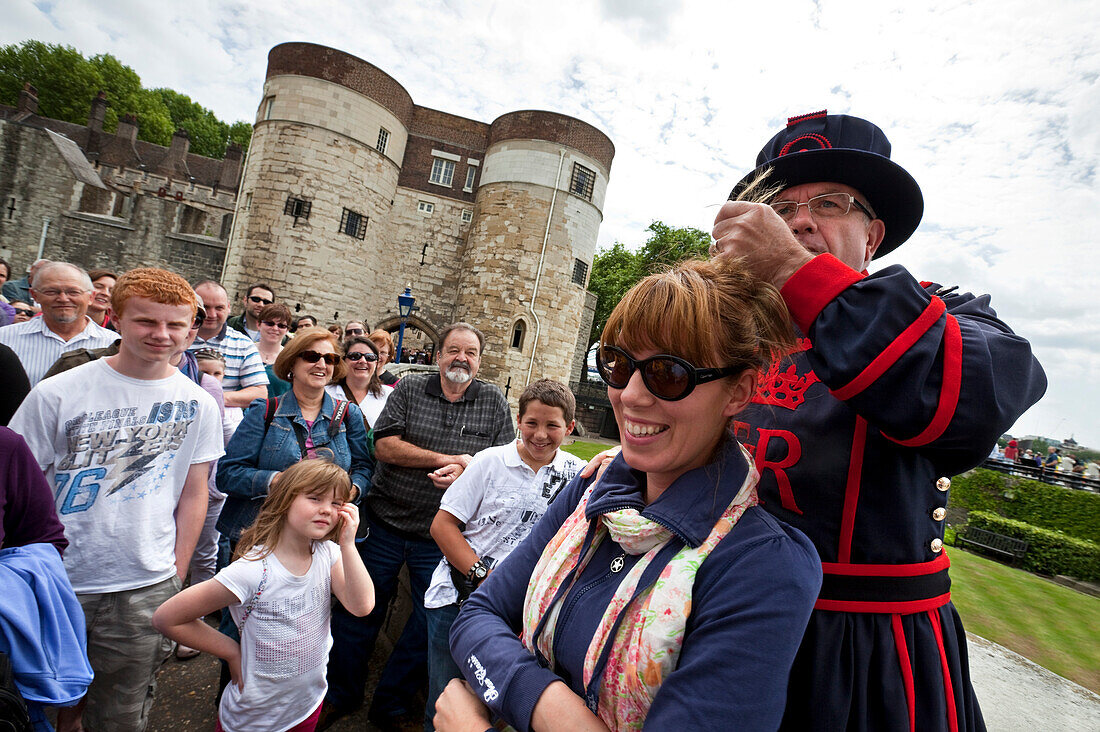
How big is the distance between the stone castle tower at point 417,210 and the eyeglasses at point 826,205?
19824mm

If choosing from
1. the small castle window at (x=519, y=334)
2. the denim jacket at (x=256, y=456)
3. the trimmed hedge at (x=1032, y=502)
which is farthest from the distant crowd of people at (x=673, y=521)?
the small castle window at (x=519, y=334)

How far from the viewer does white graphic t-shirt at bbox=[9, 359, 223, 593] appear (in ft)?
8.34

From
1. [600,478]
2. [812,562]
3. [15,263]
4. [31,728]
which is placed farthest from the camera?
[15,263]

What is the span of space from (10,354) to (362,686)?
258 centimetres

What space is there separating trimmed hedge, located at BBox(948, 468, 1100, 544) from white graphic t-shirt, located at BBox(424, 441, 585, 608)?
682 inches

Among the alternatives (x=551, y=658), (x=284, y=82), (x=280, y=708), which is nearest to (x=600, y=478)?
(x=551, y=658)

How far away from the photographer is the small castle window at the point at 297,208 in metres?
19.1

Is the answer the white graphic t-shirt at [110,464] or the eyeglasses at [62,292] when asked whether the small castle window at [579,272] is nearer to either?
the eyeglasses at [62,292]

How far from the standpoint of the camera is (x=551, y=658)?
1.21 m

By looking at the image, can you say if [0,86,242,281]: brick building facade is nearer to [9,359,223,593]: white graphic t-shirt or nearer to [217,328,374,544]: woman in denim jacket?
[217,328,374,544]: woman in denim jacket

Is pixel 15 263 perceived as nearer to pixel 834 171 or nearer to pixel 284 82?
pixel 284 82

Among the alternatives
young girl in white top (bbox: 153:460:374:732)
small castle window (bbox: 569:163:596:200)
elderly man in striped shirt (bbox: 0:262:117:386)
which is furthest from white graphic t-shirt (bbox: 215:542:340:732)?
small castle window (bbox: 569:163:596:200)

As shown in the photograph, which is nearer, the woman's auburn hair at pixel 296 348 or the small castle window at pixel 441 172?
the woman's auburn hair at pixel 296 348

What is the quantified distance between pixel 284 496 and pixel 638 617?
212 centimetres
